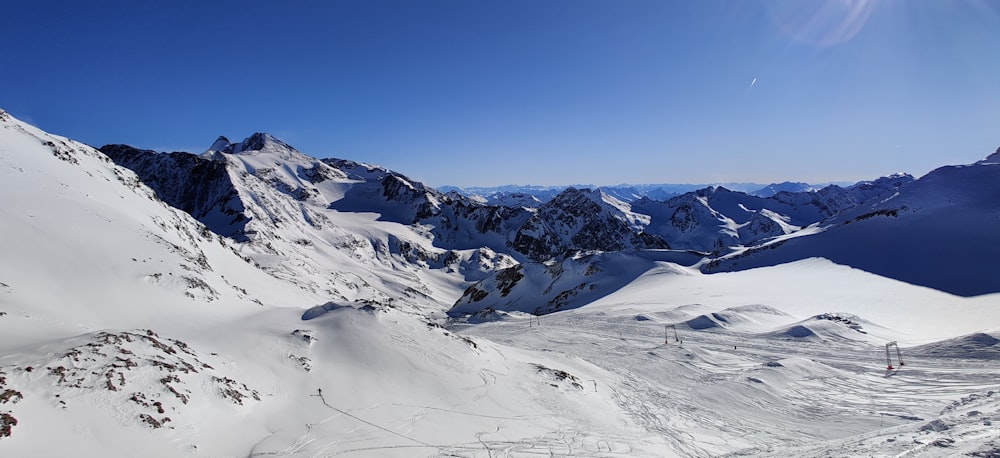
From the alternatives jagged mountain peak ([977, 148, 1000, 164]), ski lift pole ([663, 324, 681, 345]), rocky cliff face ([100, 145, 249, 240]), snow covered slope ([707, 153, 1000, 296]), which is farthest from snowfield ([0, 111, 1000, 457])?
rocky cliff face ([100, 145, 249, 240])

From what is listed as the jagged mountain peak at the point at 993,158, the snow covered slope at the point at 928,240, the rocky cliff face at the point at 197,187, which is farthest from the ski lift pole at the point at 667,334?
the rocky cliff face at the point at 197,187

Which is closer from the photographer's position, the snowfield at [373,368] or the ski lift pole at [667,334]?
the snowfield at [373,368]

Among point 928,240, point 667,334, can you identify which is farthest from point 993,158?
point 667,334

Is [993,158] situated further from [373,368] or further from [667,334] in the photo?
[373,368]

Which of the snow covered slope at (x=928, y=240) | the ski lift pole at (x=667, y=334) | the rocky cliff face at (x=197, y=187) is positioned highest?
the rocky cliff face at (x=197, y=187)

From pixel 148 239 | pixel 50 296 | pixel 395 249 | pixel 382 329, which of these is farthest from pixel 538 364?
pixel 395 249

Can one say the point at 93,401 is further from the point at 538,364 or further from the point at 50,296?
the point at 538,364

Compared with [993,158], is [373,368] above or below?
below

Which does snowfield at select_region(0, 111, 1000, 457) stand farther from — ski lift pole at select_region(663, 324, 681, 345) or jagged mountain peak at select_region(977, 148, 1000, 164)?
jagged mountain peak at select_region(977, 148, 1000, 164)

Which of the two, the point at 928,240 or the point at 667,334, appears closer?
the point at 667,334

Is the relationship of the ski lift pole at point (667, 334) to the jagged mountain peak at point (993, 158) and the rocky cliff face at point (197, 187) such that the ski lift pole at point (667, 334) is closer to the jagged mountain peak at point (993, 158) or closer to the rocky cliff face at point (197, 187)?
the jagged mountain peak at point (993, 158)
